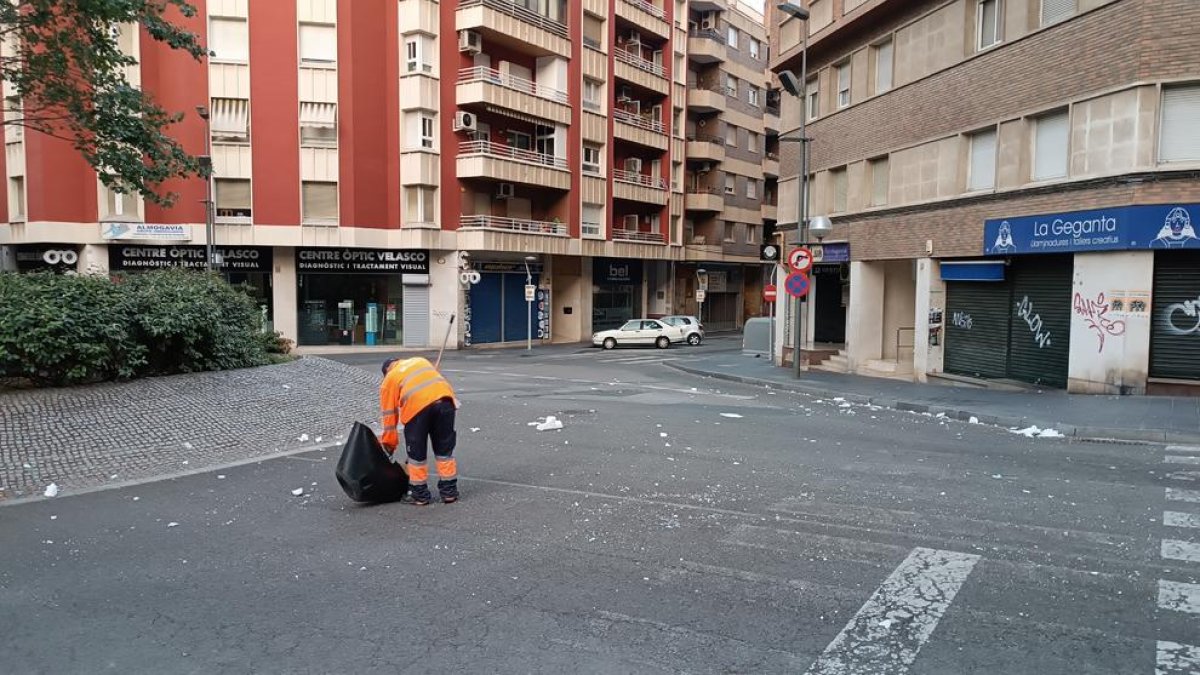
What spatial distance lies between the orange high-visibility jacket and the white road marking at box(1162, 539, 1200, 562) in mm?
5436

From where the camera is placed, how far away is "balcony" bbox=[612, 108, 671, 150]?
41.6m

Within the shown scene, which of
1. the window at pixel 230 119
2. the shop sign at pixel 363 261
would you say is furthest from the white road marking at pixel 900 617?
the window at pixel 230 119

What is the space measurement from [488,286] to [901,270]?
1996cm

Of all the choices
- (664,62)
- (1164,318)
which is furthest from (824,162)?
(664,62)

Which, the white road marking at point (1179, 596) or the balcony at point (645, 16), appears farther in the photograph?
the balcony at point (645, 16)

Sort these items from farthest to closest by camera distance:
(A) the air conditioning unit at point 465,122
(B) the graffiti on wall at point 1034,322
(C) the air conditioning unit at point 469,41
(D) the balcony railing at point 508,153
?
(D) the balcony railing at point 508,153 → (C) the air conditioning unit at point 469,41 → (A) the air conditioning unit at point 465,122 → (B) the graffiti on wall at point 1034,322

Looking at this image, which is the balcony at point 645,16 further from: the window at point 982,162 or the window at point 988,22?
the window at point 982,162

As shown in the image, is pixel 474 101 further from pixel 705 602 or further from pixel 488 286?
pixel 705 602

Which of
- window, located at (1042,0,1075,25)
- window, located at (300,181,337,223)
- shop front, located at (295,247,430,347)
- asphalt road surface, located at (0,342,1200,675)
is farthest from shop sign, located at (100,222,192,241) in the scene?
window, located at (1042,0,1075,25)

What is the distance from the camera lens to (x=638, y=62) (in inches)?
1687

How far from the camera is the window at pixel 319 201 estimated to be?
31.7 metres

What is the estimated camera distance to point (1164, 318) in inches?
524

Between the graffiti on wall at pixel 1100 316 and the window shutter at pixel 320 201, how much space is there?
2648 cm

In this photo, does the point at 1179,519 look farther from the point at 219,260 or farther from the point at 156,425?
the point at 219,260
